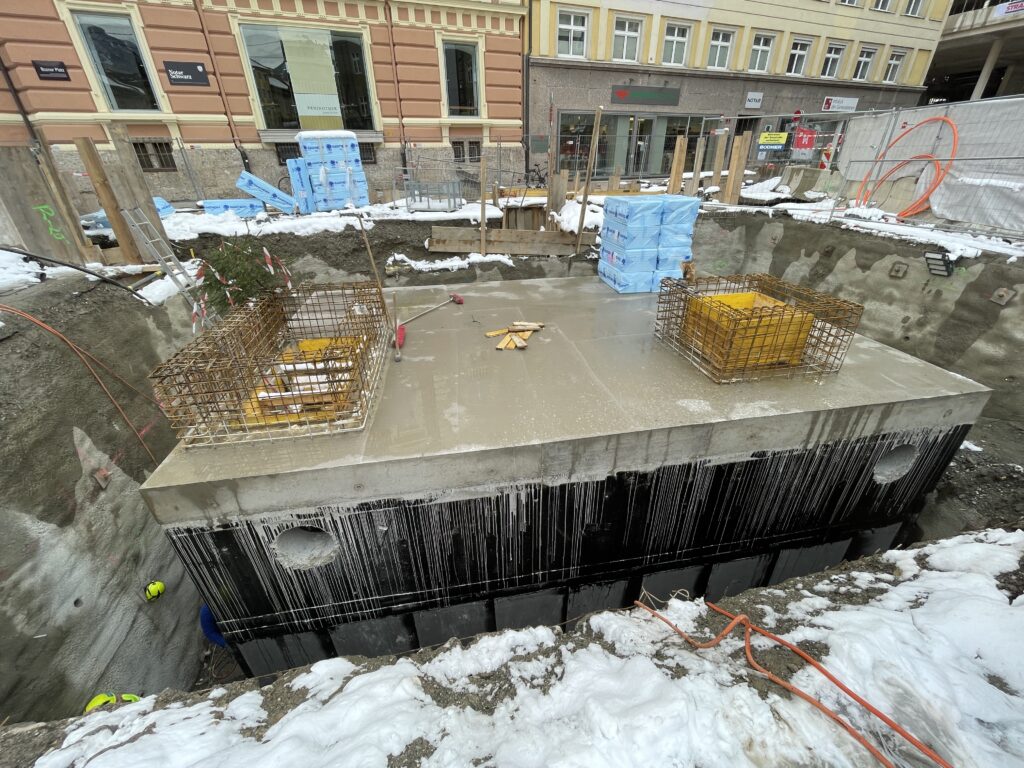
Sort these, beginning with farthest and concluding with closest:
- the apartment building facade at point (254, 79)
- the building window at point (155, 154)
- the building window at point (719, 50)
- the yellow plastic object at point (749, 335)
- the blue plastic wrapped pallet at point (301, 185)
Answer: the building window at point (719, 50), the building window at point (155, 154), the apartment building facade at point (254, 79), the blue plastic wrapped pallet at point (301, 185), the yellow plastic object at point (749, 335)

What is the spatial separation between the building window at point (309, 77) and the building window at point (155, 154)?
300cm

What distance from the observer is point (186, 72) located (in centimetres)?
1239

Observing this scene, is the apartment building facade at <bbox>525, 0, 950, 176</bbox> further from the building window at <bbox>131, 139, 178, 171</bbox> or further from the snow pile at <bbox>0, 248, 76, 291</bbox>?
the snow pile at <bbox>0, 248, 76, 291</bbox>

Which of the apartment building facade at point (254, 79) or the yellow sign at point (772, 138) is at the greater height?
the apartment building facade at point (254, 79)

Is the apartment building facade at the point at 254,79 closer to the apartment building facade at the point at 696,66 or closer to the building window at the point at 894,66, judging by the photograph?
the apartment building facade at the point at 696,66

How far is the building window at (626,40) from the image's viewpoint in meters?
17.2

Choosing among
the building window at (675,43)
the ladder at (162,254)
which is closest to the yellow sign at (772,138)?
the building window at (675,43)

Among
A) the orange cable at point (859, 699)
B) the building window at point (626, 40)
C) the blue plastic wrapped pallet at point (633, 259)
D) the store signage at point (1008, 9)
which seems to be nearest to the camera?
the orange cable at point (859, 699)

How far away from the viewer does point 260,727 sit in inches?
121

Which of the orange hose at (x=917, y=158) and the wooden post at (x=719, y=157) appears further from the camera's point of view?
the wooden post at (x=719, y=157)

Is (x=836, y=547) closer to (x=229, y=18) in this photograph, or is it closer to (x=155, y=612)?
(x=155, y=612)

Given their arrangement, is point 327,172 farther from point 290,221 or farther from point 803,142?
point 803,142

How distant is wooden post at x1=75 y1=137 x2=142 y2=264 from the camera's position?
7266 mm

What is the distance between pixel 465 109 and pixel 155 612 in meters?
16.7
